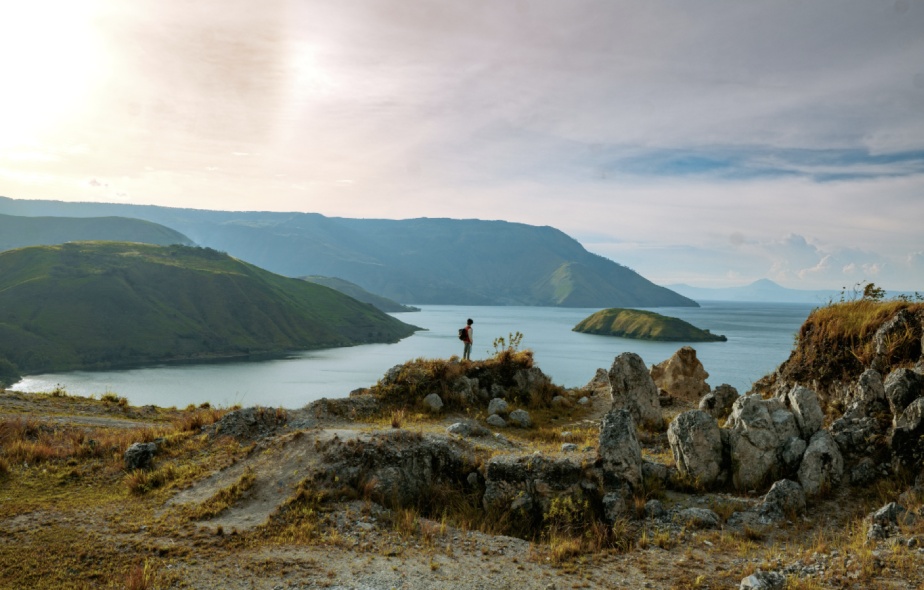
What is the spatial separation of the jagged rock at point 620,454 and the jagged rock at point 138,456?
14590 mm

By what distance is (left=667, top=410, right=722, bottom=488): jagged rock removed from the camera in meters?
15.7

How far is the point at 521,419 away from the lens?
77.8 ft

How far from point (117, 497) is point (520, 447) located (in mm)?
13009

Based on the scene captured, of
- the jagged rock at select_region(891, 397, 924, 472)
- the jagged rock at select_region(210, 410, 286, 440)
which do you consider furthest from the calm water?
the jagged rock at select_region(891, 397, 924, 472)

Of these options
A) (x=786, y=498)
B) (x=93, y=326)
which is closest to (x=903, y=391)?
Result: (x=786, y=498)

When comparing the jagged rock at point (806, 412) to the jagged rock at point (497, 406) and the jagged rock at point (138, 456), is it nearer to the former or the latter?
the jagged rock at point (497, 406)

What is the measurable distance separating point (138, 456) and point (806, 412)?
70.5ft

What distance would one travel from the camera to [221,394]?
109312 millimetres

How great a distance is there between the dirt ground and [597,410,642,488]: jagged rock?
4.14ft

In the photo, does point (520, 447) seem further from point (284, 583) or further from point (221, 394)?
point (221, 394)

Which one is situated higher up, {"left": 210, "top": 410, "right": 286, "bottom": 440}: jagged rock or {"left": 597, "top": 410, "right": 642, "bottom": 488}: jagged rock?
{"left": 597, "top": 410, "right": 642, "bottom": 488}: jagged rock

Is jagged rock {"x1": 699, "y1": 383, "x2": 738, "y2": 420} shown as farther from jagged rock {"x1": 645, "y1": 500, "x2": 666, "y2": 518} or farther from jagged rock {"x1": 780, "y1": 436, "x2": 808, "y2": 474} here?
jagged rock {"x1": 645, "y1": 500, "x2": 666, "y2": 518}

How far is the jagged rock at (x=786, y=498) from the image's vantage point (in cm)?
1349

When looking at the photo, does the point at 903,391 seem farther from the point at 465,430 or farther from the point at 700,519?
the point at 465,430
